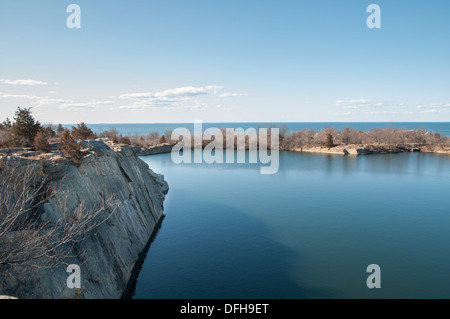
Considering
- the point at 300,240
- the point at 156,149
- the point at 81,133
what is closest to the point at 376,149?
the point at 156,149

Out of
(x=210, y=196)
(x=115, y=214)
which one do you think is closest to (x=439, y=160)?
(x=210, y=196)

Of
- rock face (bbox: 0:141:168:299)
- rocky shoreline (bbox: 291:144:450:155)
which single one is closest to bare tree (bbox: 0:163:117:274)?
rock face (bbox: 0:141:168:299)

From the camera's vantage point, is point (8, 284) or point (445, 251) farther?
point (445, 251)

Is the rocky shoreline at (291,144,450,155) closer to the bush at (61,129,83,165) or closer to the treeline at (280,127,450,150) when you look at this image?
the treeline at (280,127,450,150)

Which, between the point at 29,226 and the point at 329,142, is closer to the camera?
the point at 29,226

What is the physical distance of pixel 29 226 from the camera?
13398 mm

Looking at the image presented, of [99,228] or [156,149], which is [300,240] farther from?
[156,149]

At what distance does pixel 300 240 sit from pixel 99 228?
16176 millimetres

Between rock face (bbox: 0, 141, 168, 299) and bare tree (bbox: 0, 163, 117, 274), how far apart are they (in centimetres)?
40

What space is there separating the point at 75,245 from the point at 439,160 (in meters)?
84.6

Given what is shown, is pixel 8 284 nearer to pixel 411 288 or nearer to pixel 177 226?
pixel 177 226

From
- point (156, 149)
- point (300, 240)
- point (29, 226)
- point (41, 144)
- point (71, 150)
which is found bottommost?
point (300, 240)

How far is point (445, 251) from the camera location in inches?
906

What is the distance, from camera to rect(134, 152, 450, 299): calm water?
59.3 feet
